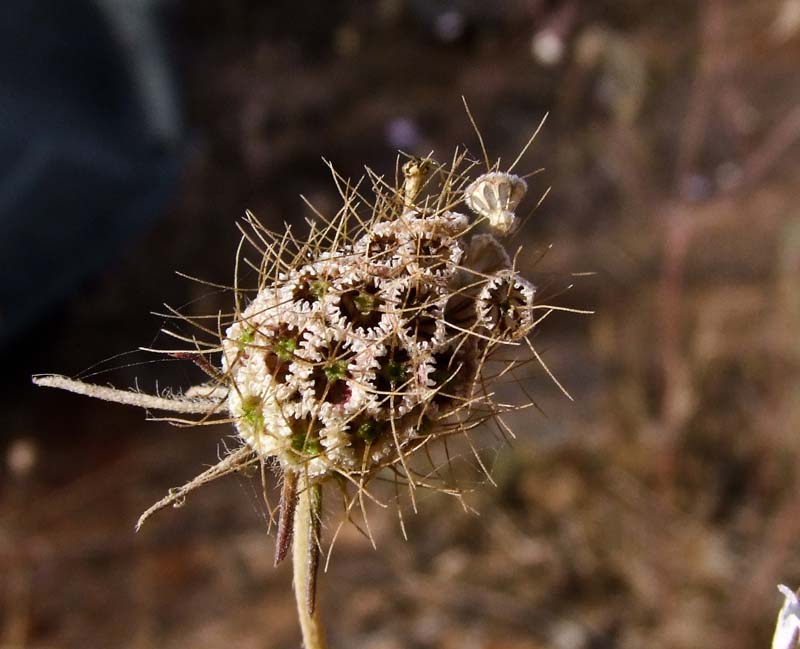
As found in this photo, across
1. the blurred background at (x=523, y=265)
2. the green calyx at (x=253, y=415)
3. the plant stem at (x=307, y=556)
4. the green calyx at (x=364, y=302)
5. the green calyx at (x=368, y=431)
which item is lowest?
the plant stem at (x=307, y=556)

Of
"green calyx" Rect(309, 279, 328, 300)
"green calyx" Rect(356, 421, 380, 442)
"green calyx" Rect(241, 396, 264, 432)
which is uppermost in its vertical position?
"green calyx" Rect(309, 279, 328, 300)

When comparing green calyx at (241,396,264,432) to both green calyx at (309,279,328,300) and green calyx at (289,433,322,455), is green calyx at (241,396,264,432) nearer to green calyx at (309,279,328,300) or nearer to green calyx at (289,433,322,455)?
green calyx at (289,433,322,455)

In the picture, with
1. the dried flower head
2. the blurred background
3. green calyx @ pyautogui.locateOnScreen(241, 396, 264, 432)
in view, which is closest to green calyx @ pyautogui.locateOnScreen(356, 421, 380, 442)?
the dried flower head

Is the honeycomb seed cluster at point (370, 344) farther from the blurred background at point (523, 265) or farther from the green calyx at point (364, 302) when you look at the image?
the blurred background at point (523, 265)

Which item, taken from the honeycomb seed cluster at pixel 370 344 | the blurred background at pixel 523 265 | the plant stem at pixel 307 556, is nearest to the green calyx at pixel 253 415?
the honeycomb seed cluster at pixel 370 344

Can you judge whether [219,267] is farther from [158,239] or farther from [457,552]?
[457,552]
